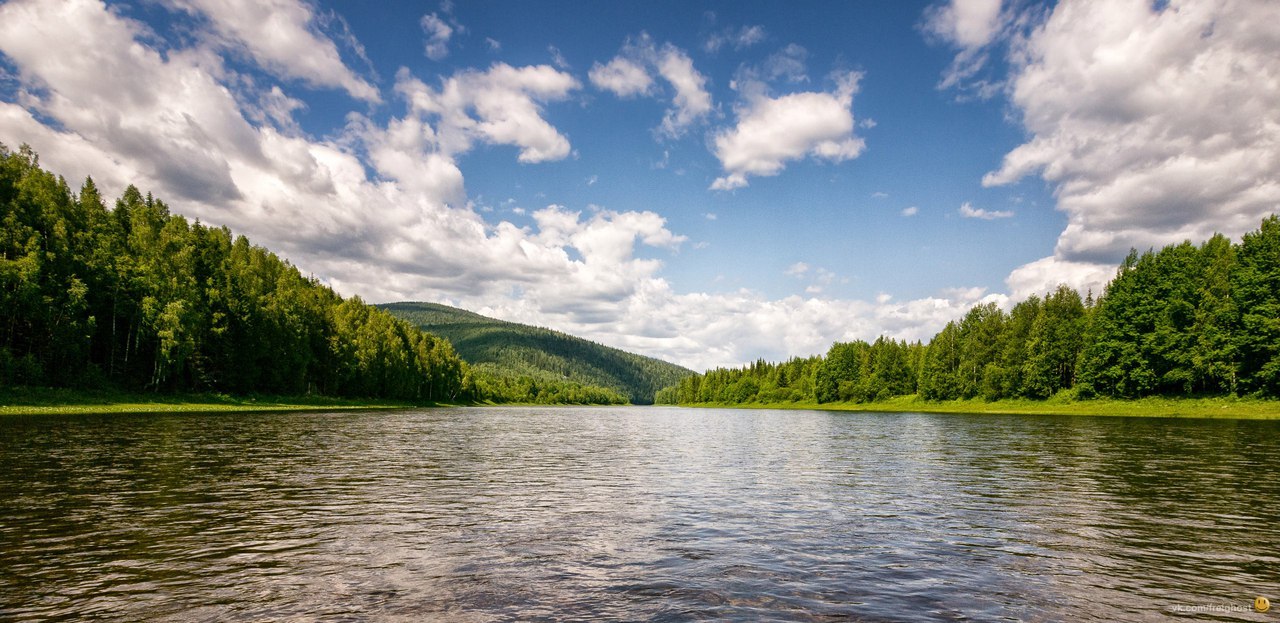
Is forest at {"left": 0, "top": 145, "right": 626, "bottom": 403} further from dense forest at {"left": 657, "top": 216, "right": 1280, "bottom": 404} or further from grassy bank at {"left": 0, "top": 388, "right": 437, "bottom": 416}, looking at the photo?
dense forest at {"left": 657, "top": 216, "right": 1280, "bottom": 404}

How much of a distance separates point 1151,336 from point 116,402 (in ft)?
505

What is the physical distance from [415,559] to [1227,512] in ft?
83.7

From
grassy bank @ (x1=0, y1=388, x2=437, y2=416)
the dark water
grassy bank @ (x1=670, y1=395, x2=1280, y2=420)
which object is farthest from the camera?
grassy bank @ (x1=670, y1=395, x2=1280, y2=420)

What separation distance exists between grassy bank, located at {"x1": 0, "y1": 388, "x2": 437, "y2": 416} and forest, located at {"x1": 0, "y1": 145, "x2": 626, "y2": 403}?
2569 millimetres

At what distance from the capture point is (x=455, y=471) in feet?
98.9

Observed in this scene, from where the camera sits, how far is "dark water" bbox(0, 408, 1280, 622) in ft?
35.9

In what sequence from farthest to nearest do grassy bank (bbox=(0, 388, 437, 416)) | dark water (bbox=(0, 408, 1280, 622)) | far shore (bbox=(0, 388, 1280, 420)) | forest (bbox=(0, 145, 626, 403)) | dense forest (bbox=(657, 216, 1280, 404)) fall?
dense forest (bbox=(657, 216, 1280, 404))
forest (bbox=(0, 145, 626, 403))
far shore (bbox=(0, 388, 1280, 420))
grassy bank (bbox=(0, 388, 437, 416))
dark water (bbox=(0, 408, 1280, 622))

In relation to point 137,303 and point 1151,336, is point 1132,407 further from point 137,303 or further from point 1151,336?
point 137,303

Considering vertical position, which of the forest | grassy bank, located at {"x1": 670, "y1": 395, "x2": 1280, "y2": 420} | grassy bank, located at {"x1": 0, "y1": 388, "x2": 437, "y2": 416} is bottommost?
grassy bank, located at {"x1": 0, "y1": 388, "x2": 437, "y2": 416}

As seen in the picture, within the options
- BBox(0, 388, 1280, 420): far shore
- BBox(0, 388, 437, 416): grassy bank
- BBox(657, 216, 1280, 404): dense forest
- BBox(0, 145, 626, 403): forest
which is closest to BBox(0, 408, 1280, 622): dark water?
BBox(0, 388, 437, 416): grassy bank

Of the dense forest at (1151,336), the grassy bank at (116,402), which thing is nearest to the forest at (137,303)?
the grassy bank at (116,402)

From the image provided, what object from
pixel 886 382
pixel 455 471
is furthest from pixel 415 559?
pixel 886 382

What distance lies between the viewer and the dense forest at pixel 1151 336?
8431cm

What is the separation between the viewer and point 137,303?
8556cm
